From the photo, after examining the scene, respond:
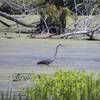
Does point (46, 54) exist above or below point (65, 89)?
above

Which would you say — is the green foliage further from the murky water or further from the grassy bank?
the murky water

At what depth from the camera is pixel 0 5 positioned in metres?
24.2

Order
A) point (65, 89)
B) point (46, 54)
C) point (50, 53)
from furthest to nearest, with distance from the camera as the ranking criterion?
1. point (50, 53)
2. point (46, 54)
3. point (65, 89)

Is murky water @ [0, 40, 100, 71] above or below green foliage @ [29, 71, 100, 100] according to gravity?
above

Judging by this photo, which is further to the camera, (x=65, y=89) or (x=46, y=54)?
(x=46, y=54)

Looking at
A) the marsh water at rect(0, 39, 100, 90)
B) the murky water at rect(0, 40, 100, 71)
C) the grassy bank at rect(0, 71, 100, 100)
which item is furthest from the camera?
the murky water at rect(0, 40, 100, 71)

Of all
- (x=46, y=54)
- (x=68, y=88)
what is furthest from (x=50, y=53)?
(x=68, y=88)

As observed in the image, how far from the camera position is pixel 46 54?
13.3 meters

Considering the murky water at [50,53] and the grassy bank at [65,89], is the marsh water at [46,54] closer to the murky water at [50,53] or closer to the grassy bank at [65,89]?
the murky water at [50,53]

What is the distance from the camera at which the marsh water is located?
10.8 metres

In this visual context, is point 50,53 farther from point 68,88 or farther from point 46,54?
point 68,88

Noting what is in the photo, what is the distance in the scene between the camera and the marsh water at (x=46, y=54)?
426 inches

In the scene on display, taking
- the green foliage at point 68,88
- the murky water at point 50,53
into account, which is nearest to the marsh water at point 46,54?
the murky water at point 50,53

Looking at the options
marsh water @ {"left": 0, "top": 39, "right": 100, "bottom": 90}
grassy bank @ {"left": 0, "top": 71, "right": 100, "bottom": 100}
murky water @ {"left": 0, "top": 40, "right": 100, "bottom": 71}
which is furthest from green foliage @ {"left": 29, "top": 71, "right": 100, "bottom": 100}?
murky water @ {"left": 0, "top": 40, "right": 100, "bottom": 71}
